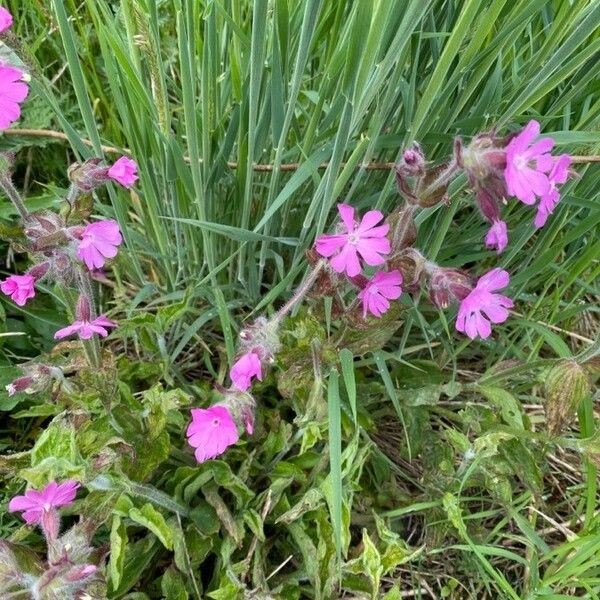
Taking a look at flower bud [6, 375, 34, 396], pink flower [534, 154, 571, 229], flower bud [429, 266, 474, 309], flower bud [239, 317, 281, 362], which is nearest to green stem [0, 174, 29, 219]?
flower bud [6, 375, 34, 396]

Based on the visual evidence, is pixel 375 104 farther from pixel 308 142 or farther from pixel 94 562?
pixel 94 562

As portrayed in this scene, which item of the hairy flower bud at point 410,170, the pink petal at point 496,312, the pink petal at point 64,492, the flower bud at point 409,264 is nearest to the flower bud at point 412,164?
the hairy flower bud at point 410,170

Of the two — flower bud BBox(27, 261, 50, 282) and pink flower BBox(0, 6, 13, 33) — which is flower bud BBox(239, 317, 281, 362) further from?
pink flower BBox(0, 6, 13, 33)

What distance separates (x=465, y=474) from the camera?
3.62 ft

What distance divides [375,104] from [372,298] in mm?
321

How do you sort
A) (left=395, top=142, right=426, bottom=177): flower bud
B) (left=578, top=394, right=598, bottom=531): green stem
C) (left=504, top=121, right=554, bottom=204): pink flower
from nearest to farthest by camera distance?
1. (left=504, top=121, right=554, bottom=204): pink flower
2. (left=395, top=142, right=426, bottom=177): flower bud
3. (left=578, top=394, right=598, bottom=531): green stem

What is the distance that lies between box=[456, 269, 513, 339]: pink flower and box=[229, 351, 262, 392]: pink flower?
27cm

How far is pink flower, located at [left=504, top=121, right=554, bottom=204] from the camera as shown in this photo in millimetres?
743

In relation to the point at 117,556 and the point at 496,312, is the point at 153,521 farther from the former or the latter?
the point at 496,312

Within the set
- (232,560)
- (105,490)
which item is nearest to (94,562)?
(105,490)

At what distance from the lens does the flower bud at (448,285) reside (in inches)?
36.2

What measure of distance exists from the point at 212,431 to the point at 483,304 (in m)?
0.41

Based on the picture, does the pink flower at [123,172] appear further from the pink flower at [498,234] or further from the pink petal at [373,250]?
the pink flower at [498,234]

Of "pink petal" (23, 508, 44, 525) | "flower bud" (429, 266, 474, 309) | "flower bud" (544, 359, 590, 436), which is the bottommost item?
"pink petal" (23, 508, 44, 525)
